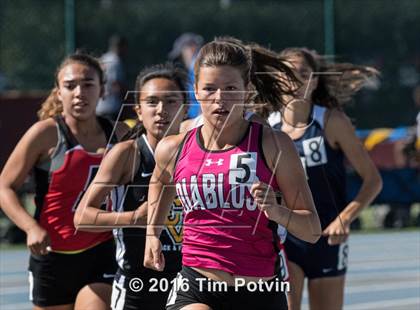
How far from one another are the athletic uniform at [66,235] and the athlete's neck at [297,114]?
110 centimetres

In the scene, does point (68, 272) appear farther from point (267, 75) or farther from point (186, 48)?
point (186, 48)

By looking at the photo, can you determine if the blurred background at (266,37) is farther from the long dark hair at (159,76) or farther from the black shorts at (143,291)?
the black shorts at (143,291)

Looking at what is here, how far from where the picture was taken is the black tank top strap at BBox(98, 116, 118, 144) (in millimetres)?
6121

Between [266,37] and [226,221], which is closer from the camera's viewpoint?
[226,221]

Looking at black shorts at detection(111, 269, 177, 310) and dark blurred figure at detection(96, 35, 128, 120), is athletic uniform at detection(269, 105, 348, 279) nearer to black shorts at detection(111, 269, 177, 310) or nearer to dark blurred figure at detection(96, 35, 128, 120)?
black shorts at detection(111, 269, 177, 310)

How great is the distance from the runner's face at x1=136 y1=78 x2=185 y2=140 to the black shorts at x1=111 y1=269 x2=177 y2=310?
72 centimetres

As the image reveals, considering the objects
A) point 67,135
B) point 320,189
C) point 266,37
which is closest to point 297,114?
point 320,189

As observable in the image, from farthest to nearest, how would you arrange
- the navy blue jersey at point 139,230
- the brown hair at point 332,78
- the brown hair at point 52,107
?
the brown hair at point 332,78 < the brown hair at point 52,107 < the navy blue jersey at point 139,230

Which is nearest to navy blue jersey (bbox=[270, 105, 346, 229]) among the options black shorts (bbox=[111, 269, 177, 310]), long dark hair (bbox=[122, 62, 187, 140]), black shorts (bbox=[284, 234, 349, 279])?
black shorts (bbox=[284, 234, 349, 279])

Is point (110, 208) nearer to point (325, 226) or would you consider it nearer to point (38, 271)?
point (38, 271)

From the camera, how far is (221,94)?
4383mm

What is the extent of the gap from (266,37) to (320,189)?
28.0 feet

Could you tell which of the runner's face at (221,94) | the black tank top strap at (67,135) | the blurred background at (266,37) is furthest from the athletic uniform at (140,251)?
the blurred background at (266,37)

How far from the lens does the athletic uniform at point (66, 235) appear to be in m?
6.03
